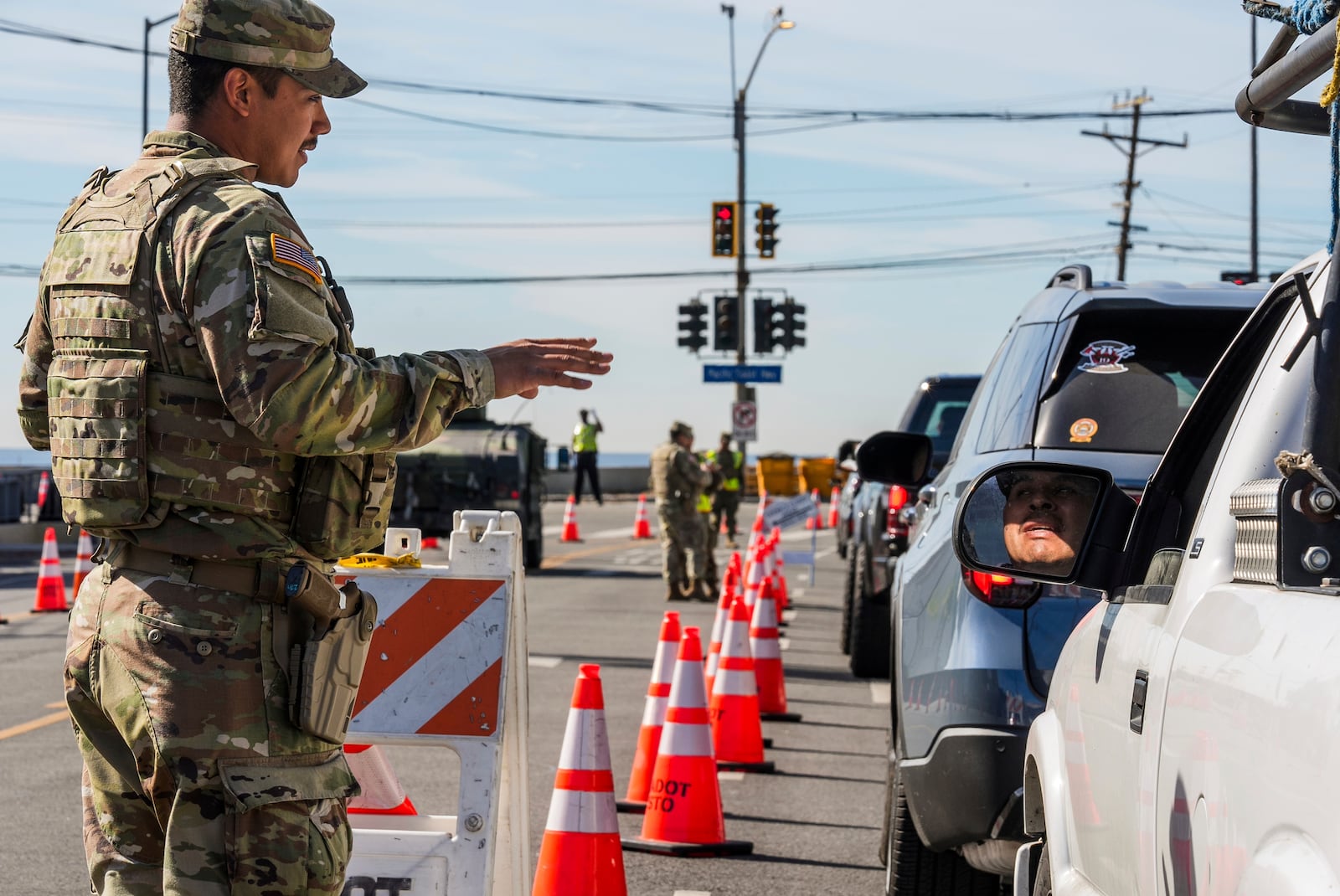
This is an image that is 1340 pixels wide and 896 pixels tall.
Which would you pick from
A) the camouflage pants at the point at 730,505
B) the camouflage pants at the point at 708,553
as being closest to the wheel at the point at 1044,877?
the camouflage pants at the point at 708,553

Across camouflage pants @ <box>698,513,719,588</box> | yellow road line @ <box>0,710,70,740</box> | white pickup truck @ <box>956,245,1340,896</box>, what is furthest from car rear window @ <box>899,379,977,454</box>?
white pickup truck @ <box>956,245,1340,896</box>

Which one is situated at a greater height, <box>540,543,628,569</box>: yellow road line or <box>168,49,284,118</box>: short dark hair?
<box>168,49,284,118</box>: short dark hair

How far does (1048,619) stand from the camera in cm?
453

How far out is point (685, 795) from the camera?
6.87 m

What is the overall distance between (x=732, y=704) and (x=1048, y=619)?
14.6ft

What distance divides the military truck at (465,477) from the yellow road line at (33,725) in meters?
11.1

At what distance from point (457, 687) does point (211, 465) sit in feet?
5.11

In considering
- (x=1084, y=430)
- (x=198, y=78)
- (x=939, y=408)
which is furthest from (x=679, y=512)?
(x=198, y=78)

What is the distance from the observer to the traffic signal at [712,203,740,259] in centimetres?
3416

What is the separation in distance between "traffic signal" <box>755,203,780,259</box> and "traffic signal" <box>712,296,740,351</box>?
1314mm

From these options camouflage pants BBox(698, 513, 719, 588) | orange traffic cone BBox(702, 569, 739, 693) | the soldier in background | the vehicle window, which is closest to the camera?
the vehicle window

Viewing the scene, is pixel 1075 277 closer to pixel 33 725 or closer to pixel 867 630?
pixel 33 725

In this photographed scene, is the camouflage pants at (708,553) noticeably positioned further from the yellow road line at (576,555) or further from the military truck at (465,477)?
the yellow road line at (576,555)

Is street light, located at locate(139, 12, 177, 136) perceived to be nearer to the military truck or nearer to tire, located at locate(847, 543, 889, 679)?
the military truck
